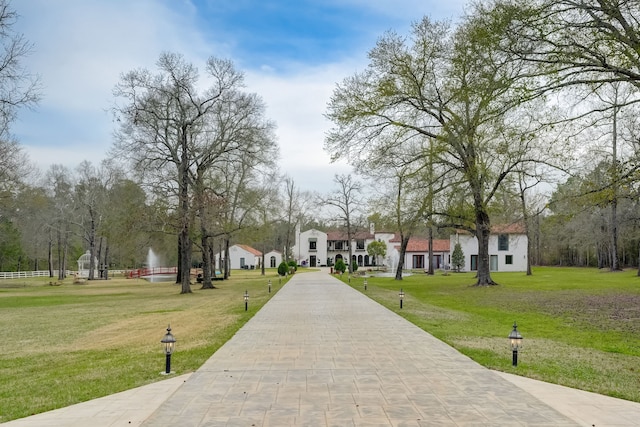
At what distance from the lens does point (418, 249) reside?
221 ft

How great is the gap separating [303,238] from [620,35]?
7494 centimetres

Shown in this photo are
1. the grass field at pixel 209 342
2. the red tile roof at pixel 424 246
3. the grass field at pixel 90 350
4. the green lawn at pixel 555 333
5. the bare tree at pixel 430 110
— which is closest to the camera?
the grass field at pixel 90 350


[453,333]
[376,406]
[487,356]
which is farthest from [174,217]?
[376,406]

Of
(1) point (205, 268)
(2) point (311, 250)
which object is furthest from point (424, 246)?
(1) point (205, 268)

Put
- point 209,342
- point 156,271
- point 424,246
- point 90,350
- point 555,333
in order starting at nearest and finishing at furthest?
point 209,342 < point 90,350 < point 555,333 < point 424,246 < point 156,271

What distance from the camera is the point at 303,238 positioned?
8650 centimetres

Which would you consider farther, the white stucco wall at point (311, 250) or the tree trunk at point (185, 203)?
the white stucco wall at point (311, 250)

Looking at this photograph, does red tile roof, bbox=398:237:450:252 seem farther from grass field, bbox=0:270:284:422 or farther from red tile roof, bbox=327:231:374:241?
grass field, bbox=0:270:284:422

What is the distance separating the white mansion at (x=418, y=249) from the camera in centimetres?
5728

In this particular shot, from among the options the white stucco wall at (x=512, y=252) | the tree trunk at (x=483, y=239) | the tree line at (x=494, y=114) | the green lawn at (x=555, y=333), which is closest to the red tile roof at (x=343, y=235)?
the white stucco wall at (x=512, y=252)

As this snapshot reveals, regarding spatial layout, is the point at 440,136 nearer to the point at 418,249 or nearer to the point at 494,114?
the point at 494,114

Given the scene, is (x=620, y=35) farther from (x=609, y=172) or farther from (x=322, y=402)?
(x=322, y=402)

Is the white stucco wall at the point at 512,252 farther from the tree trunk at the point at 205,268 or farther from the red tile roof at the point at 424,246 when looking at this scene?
the tree trunk at the point at 205,268

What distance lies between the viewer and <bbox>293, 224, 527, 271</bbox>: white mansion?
57281mm
